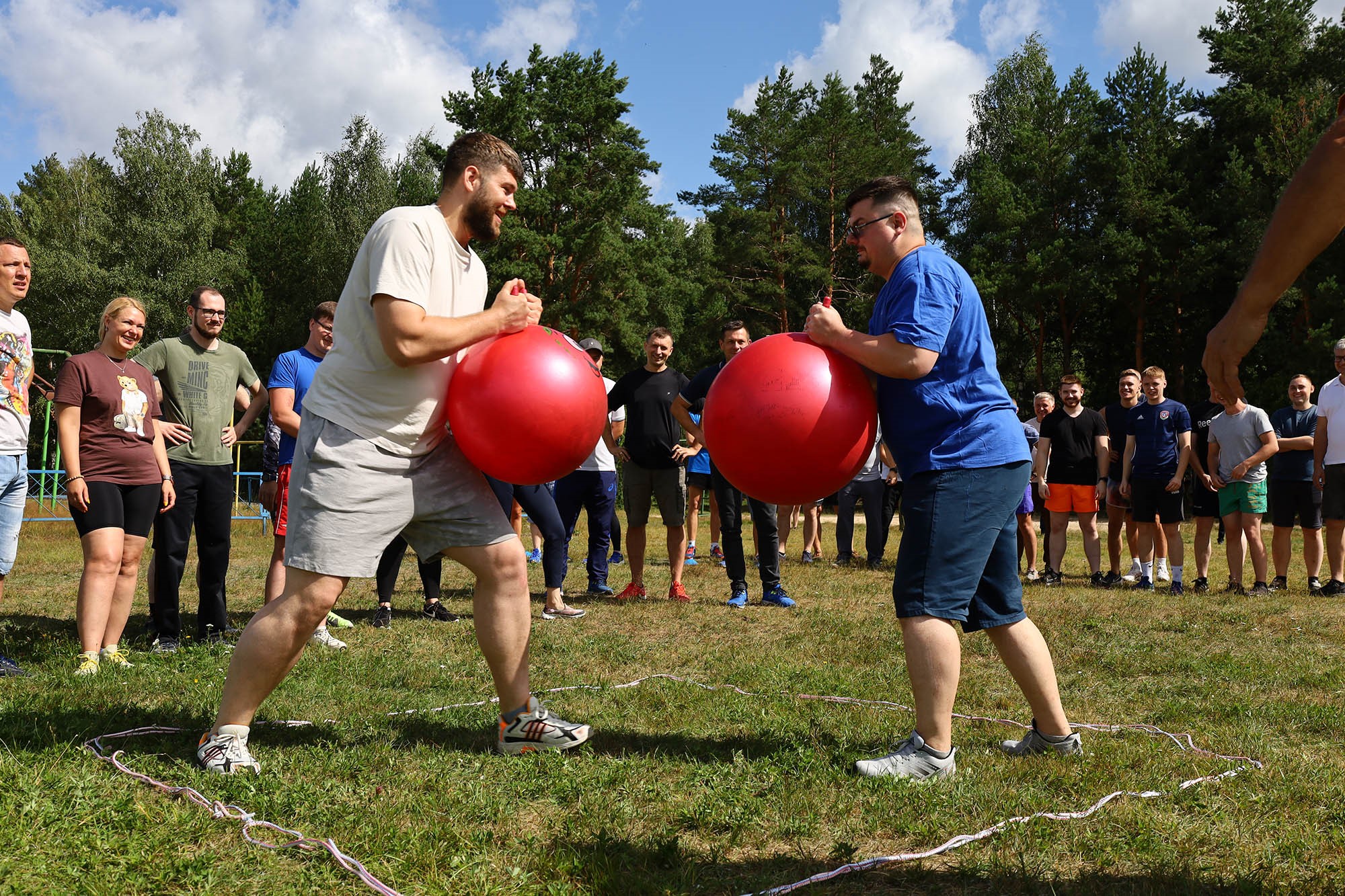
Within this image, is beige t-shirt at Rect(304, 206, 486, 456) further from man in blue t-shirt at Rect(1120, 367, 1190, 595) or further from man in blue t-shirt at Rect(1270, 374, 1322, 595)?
man in blue t-shirt at Rect(1270, 374, 1322, 595)

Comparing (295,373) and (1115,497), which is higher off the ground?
(295,373)

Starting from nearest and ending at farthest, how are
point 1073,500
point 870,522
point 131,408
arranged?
point 131,408 → point 1073,500 → point 870,522

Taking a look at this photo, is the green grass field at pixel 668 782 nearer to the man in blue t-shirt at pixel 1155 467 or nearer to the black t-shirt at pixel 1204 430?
the man in blue t-shirt at pixel 1155 467

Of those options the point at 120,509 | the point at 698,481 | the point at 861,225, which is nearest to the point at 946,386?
the point at 861,225

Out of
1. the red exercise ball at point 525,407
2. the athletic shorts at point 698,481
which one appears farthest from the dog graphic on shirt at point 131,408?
the athletic shorts at point 698,481

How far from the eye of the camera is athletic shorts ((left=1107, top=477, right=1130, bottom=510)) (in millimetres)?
11101

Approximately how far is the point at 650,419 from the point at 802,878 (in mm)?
6550

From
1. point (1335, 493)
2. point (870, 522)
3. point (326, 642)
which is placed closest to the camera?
point (326, 642)

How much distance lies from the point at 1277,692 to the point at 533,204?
3230cm

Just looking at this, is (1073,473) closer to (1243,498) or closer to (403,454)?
(1243,498)

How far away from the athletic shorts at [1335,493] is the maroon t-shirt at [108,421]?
1045 cm

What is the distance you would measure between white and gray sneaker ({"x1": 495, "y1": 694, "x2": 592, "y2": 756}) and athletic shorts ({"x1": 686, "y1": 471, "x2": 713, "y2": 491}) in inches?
302

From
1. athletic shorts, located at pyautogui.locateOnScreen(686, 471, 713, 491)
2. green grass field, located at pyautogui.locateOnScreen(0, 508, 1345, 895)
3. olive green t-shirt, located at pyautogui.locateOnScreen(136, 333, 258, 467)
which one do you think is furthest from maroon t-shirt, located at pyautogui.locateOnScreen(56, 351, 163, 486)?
athletic shorts, located at pyautogui.locateOnScreen(686, 471, 713, 491)

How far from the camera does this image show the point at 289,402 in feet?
21.4
